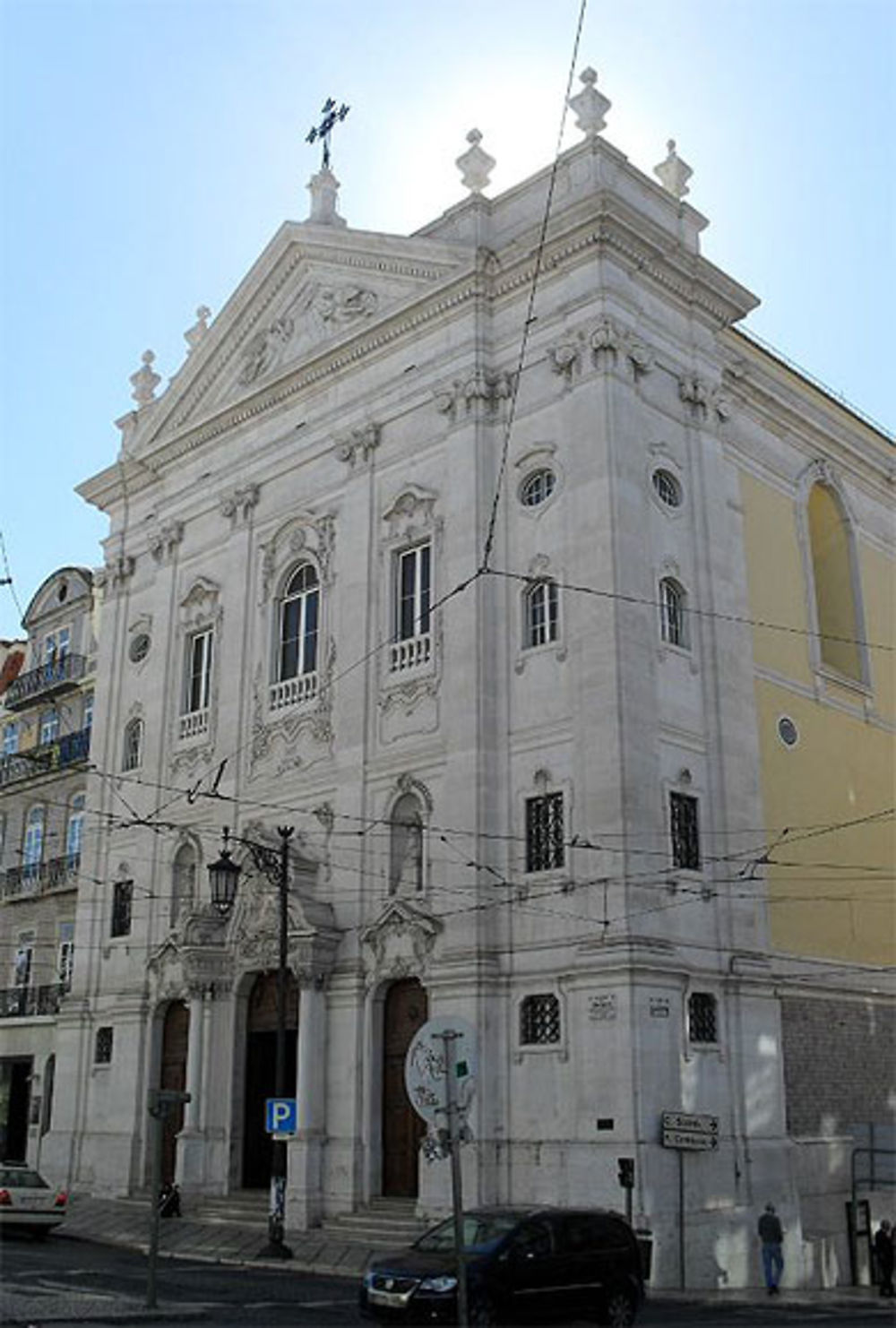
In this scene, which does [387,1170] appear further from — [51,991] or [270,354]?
[270,354]

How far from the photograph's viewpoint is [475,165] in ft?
106

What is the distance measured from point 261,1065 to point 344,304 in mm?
17663

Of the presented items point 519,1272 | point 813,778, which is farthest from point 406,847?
point 519,1272

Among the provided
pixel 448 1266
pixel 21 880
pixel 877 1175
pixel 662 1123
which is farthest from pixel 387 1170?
pixel 21 880

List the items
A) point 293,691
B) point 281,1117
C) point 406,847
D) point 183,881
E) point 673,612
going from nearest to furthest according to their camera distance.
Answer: point 281,1117, point 673,612, point 406,847, point 293,691, point 183,881

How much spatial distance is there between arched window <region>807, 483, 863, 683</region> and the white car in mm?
20256

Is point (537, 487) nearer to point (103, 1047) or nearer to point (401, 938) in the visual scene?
point (401, 938)

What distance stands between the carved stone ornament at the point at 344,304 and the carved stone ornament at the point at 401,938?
46.6ft

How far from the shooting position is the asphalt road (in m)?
16.8

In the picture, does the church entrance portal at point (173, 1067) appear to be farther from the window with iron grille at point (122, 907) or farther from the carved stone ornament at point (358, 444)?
the carved stone ornament at point (358, 444)

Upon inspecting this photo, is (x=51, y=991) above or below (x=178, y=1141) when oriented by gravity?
above

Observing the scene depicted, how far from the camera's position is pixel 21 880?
41562mm

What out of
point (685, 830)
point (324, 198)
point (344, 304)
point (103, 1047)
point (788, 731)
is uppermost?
point (324, 198)

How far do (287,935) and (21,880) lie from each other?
1593 centimetres
